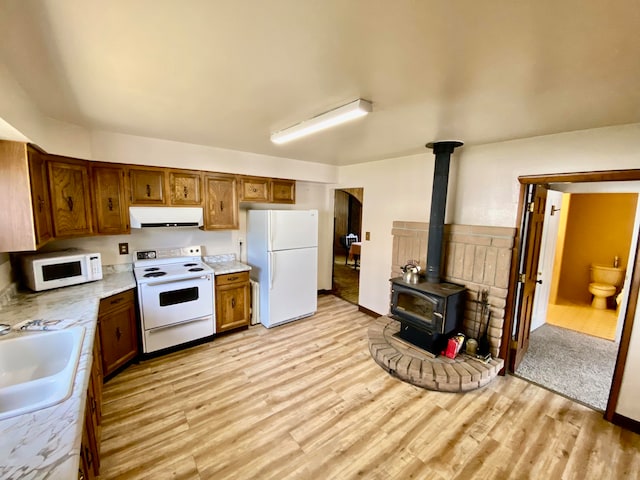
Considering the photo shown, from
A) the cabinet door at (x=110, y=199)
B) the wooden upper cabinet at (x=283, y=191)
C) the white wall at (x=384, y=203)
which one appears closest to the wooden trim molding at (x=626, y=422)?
the white wall at (x=384, y=203)

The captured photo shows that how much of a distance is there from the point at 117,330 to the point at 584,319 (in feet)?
21.1

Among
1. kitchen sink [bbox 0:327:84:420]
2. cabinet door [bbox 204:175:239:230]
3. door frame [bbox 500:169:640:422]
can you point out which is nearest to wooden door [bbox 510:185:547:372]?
door frame [bbox 500:169:640:422]

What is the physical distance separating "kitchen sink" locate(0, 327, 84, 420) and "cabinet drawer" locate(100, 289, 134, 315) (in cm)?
77

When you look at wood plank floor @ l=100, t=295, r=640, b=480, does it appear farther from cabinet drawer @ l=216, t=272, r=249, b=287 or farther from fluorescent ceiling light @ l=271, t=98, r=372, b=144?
fluorescent ceiling light @ l=271, t=98, r=372, b=144

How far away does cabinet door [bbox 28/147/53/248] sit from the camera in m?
1.98

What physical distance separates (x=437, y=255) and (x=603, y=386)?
202 centimetres

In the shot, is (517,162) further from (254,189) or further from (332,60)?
(254,189)

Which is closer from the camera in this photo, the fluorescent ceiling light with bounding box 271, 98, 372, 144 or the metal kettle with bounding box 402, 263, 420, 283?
the fluorescent ceiling light with bounding box 271, 98, 372, 144

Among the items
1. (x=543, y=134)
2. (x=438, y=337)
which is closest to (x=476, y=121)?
(x=543, y=134)

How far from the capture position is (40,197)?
2164 mm

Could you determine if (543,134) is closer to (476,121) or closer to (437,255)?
(476,121)

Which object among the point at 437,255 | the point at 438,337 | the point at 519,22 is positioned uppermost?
the point at 519,22

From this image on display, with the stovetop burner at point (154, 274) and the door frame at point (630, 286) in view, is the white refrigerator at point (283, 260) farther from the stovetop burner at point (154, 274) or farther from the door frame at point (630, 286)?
the door frame at point (630, 286)

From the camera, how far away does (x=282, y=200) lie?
4090mm
